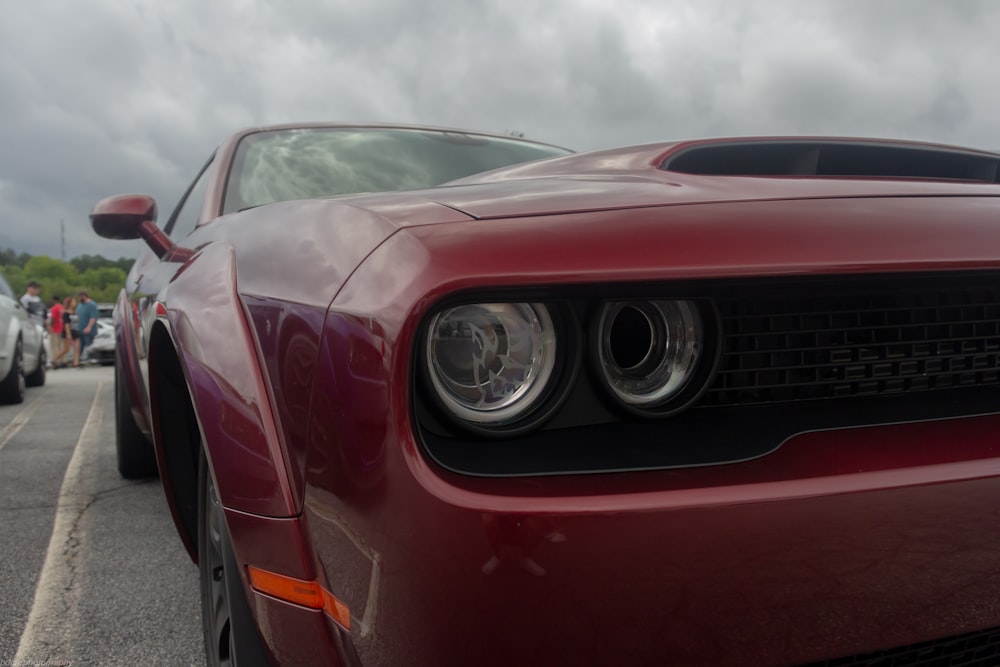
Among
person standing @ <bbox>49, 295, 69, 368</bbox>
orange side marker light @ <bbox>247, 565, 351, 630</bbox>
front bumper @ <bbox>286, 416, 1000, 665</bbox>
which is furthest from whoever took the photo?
person standing @ <bbox>49, 295, 69, 368</bbox>

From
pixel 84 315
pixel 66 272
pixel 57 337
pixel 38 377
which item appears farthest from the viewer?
pixel 66 272

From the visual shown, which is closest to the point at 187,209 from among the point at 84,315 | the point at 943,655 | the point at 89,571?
the point at 89,571

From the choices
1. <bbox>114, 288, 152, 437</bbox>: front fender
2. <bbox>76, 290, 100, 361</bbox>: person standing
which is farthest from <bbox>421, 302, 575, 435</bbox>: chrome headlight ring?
<bbox>76, 290, 100, 361</bbox>: person standing

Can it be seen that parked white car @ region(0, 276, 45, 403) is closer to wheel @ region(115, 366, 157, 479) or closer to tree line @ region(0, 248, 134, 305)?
wheel @ region(115, 366, 157, 479)

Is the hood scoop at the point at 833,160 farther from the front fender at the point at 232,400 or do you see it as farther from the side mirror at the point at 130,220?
the side mirror at the point at 130,220

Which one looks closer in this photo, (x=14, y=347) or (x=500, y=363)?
(x=500, y=363)

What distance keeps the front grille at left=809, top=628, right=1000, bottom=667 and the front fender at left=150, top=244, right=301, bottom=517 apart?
2.56ft

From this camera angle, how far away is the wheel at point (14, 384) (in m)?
7.42

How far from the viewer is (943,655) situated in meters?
1.19

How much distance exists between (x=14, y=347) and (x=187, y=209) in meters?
5.38

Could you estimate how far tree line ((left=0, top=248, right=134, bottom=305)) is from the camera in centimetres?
9800

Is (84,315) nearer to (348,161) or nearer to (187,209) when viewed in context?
A: (187,209)

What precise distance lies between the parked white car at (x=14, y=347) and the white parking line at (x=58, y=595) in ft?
14.1

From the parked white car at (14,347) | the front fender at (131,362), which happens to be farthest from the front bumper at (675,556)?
the parked white car at (14,347)
